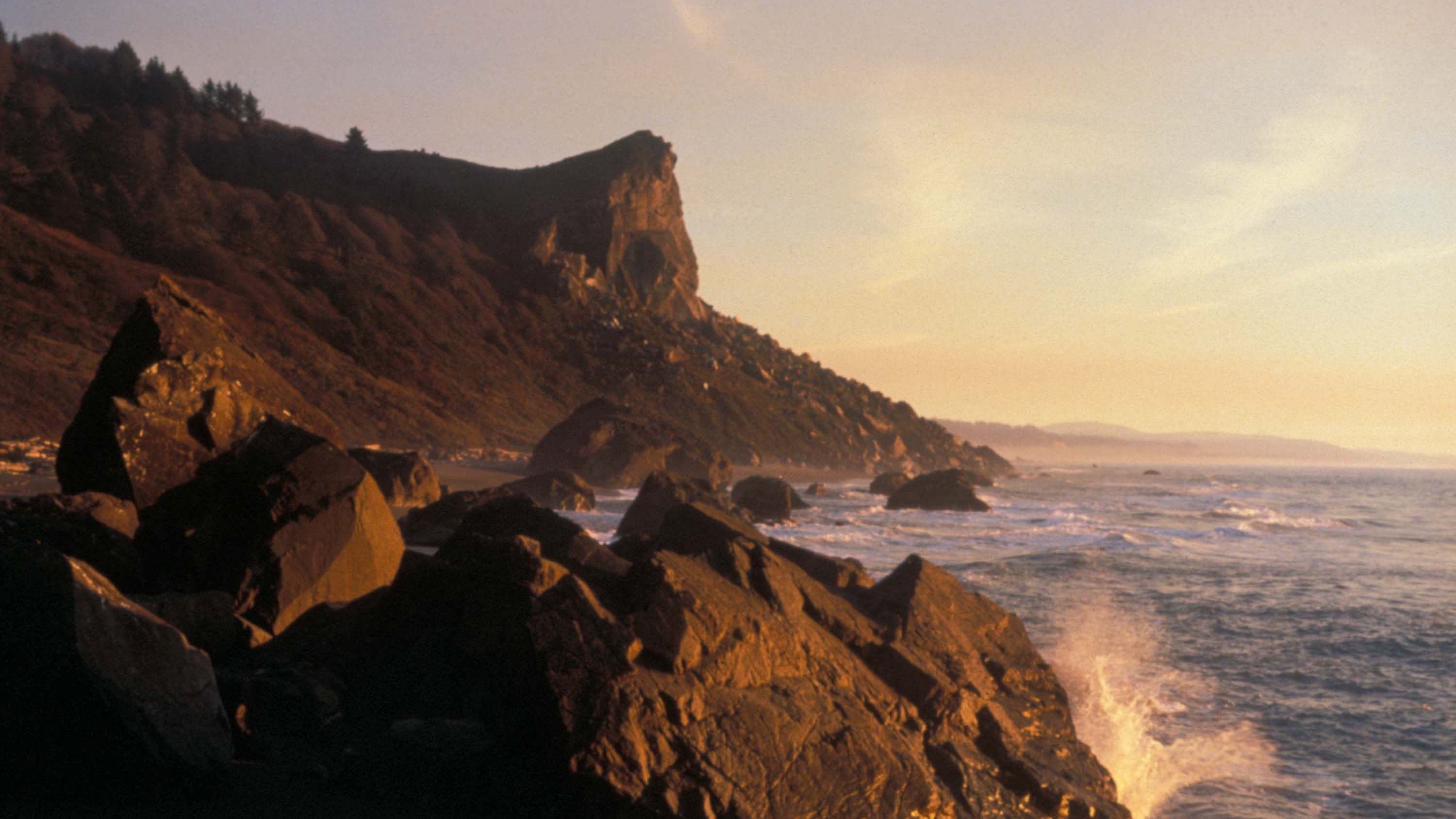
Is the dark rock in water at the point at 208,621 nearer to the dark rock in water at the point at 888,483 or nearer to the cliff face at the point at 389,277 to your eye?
the cliff face at the point at 389,277

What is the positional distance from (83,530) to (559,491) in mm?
20965

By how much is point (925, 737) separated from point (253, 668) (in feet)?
15.7

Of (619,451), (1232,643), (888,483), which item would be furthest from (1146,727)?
(888,483)

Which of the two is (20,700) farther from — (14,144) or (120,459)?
(14,144)

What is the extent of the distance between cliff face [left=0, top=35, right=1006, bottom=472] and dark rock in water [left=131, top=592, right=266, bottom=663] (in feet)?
94.4

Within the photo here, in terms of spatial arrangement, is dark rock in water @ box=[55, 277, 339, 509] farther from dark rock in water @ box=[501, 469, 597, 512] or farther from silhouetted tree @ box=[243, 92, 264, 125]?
silhouetted tree @ box=[243, 92, 264, 125]

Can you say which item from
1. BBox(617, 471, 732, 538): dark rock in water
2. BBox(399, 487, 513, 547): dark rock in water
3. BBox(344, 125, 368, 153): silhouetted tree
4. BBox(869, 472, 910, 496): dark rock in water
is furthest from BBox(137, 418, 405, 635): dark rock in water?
BBox(344, 125, 368, 153): silhouetted tree

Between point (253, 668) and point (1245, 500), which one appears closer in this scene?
point (253, 668)

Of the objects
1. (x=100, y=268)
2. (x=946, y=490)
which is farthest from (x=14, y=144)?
(x=946, y=490)

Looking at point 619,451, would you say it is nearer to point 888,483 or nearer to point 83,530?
point 888,483

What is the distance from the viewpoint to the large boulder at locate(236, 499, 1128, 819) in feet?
17.3

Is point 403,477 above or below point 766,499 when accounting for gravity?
above

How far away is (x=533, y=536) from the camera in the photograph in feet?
30.2

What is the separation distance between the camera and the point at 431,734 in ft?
18.6
